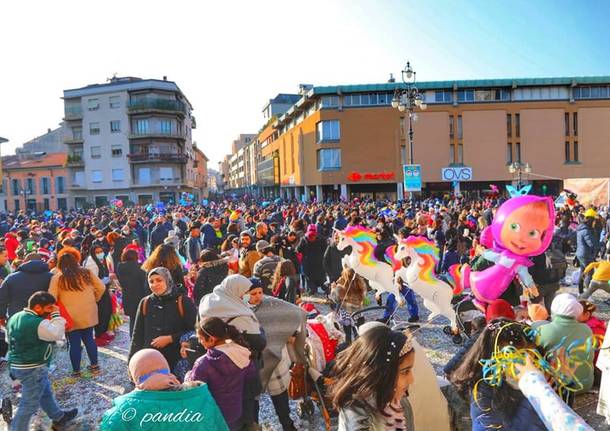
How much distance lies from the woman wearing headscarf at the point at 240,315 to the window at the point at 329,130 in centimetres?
3878

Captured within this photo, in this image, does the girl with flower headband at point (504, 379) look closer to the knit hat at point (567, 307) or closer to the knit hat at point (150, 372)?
the knit hat at point (567, 307)

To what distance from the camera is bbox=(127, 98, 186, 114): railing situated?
48031 millimetres

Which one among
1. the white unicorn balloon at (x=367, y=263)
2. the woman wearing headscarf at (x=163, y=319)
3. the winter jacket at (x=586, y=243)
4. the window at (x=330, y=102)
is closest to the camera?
the woman wearing headscarf at (x=163, y=319)

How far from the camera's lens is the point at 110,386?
6000mm

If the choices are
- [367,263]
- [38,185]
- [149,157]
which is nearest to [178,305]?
[367,263]

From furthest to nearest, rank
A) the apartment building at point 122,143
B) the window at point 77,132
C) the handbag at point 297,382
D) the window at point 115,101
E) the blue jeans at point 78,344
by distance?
the window at point 77,132
the window at point 115,101
the apartment building at point 122,143
the blue jeans at point 78,344
the handbag at point 297,382

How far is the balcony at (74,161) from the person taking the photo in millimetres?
49156

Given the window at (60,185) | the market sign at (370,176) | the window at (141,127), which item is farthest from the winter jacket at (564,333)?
the window at (60,185)

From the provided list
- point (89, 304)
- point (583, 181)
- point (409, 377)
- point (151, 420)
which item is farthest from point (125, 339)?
point (583, 181)

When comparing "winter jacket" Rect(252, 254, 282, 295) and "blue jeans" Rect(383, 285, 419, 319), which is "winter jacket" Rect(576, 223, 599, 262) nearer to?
"blue jeans" Rect(383, 285, 419, 319)

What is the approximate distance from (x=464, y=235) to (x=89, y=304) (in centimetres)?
827

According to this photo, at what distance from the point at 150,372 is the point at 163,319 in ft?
6.25

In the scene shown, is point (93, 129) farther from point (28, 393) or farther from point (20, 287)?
point (28, 393)

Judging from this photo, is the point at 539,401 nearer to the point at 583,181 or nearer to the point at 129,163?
the point at 583,181
